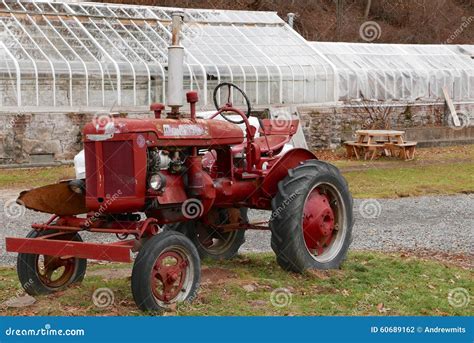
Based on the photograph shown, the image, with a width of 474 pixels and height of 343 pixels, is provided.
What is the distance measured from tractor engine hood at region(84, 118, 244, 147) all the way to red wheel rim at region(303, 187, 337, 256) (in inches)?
38.0

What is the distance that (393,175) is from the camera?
690 inches

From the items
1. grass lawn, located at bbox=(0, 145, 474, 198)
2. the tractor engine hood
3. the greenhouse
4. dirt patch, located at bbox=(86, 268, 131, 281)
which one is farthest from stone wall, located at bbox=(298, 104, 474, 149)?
the tractor engine hood

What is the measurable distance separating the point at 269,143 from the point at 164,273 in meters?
2.53

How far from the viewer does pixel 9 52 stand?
19109 mm

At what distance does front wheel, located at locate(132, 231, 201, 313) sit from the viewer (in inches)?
222

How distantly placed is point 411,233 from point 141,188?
5.39 m

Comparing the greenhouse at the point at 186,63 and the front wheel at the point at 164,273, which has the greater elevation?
the greenhouse at the point at 186,63

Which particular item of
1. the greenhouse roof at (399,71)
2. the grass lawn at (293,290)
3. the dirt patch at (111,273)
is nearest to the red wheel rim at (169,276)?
the grass lawn at (293,290)

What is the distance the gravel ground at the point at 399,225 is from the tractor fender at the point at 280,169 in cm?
188

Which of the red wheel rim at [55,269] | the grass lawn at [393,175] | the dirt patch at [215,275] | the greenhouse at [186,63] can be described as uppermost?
the greenhouse at [186,63]

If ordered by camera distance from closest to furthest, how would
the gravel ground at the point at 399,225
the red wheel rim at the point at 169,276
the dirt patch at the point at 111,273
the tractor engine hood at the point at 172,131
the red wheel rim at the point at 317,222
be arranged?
the red wheel rim at the point at 169,276
the tractor engine hood at the point at 172,131
the dirt patch at the point at 111,273
the red wheel rim at the point at 317,222
the gravel ground at the point at 399,225

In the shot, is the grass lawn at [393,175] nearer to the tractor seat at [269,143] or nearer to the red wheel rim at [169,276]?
the tractor seat at [269,143]

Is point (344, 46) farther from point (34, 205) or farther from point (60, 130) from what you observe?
point (34, 205)

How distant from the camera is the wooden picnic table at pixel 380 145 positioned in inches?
832
